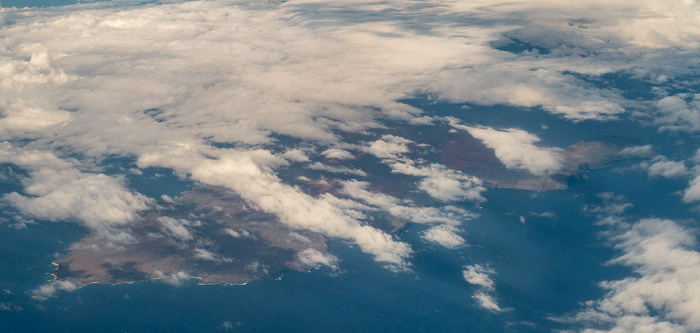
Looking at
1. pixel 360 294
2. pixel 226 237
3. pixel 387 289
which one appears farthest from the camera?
pixel 226 237

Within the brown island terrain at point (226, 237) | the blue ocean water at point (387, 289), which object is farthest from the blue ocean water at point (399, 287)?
the brown island terrain at point (226, 237)

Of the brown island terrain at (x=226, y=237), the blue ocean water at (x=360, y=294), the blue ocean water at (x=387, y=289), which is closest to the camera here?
the blue ocean water at (x=360, y=294)

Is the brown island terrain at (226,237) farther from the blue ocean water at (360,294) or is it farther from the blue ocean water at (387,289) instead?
the blue ocean water at (360,294)

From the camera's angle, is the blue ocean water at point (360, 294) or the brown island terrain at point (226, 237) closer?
the blue ocean water at point (360, 294)

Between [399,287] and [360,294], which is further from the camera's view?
[399,287]

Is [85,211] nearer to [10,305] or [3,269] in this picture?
[3,269]

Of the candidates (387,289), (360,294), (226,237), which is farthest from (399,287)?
(226,237)

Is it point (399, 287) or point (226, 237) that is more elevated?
point (226, 237)

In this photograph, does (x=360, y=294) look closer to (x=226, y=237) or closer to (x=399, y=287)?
(x=399, y=287)

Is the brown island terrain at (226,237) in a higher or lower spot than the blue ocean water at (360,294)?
higher

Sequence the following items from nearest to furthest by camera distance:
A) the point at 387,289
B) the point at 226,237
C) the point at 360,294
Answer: the point at 360,294, the point at 387,289, the point at 226,237

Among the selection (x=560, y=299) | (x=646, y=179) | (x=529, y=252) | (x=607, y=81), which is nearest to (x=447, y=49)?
(x=607, y=81)
